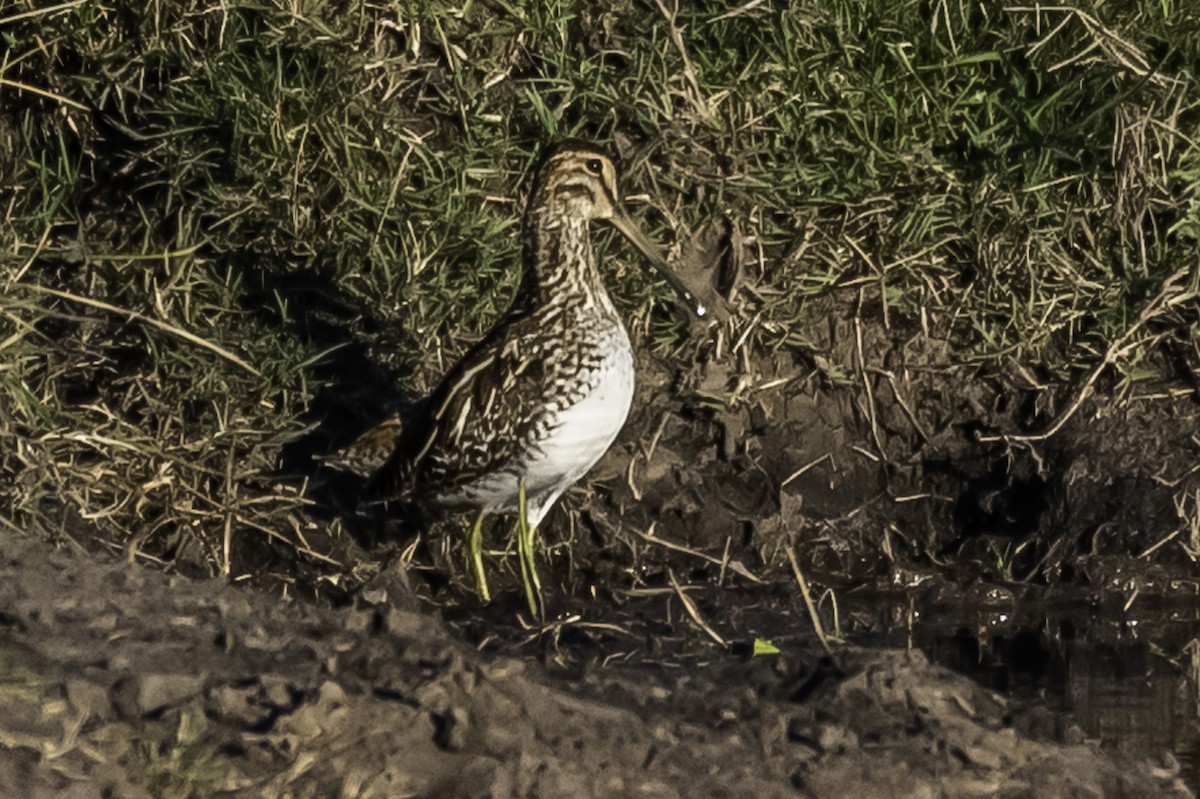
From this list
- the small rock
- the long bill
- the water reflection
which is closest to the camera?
the small rock

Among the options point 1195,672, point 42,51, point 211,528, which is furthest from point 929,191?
point 42,51

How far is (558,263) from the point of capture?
5.86 meters

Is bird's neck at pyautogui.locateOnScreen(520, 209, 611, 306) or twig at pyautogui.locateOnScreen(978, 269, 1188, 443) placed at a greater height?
bird's neck at pyautogui.locateOnScreen(520, 209, 611, 306)

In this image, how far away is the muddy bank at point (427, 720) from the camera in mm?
3930

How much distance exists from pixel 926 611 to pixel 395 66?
2312 millimetres

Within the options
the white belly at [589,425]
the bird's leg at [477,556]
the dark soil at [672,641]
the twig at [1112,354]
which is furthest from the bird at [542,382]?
the twig at [1112,354]

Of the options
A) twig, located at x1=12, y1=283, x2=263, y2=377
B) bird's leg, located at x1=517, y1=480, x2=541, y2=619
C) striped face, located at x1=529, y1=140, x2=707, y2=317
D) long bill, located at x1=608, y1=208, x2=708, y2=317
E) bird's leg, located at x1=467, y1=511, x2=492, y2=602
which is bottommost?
bird's leg, located at x1=467, y1=511, x2=492, y2=602

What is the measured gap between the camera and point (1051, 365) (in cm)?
661

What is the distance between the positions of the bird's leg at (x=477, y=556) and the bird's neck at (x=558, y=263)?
2.36ft

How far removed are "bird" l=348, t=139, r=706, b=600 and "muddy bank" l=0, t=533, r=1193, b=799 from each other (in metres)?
0.99

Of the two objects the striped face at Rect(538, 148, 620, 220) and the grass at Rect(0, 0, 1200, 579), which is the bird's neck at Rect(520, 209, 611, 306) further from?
the grass at Rect(0, 0, 1200, 579)

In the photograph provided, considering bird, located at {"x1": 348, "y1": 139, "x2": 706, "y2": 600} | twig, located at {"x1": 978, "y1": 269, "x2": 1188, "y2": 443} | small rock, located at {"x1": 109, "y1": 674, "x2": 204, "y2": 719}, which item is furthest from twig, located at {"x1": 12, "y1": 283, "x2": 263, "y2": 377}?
twig, located at {"x1": 978, "y1": 269, "x2": 1188, "y2": 443}

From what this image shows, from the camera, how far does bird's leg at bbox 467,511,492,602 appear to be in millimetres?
6199

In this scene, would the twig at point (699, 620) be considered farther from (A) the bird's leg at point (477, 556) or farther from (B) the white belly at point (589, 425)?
(A) the bird's leg at point (477, 556)
